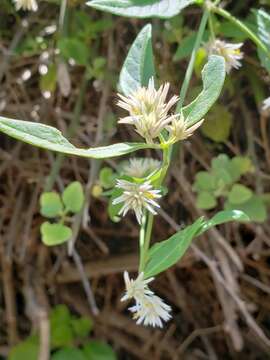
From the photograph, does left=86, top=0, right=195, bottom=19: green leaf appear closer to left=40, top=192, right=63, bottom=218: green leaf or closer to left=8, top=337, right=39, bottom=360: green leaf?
left=40, top=192, right=63, bottom=218: green leaf

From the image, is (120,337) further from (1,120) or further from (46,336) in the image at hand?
(1,120)

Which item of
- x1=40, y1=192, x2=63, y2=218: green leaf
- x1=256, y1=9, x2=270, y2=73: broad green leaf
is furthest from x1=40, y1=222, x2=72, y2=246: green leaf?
x1=256, y1=9, x2=270, y2=73: broad green leaf

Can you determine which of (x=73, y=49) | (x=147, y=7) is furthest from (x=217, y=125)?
(x=147, y=7)

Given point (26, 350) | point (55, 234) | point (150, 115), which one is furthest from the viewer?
point (26, 350)

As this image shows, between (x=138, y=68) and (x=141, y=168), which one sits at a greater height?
(x=138, y=68)

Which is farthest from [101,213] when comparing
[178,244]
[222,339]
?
[178,244]

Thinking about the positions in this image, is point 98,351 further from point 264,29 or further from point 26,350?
point 264,29

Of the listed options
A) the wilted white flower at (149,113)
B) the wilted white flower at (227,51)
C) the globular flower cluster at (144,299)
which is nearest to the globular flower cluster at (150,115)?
the wilted white flower at (149,113)

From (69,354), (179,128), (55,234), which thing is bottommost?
(69,354)
